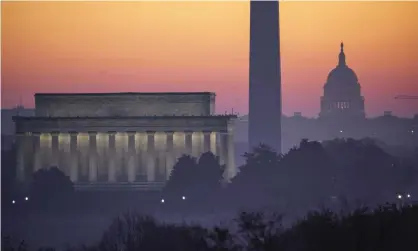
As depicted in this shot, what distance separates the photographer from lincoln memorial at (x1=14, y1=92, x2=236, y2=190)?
17412cm

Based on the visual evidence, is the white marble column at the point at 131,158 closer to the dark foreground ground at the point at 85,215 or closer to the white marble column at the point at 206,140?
the white marble column at the point at 206,140

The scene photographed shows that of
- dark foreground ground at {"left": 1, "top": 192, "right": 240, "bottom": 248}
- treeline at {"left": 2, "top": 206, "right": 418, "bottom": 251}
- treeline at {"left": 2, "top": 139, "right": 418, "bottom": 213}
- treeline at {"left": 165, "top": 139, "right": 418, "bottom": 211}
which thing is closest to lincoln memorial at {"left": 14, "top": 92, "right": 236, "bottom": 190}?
treeline at {"left": 2, "top": 139, "right": 418, "bottom": 213}

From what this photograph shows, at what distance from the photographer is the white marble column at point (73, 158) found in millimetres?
174250

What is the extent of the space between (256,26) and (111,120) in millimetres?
18678

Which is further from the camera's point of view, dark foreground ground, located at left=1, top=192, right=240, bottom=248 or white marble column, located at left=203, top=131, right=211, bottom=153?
white marble column, located at left=203, top=131, right=211, bottom=153

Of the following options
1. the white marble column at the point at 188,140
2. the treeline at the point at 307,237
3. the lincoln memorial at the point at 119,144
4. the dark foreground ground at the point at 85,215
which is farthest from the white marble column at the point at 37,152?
the treeline at the point at 307,237

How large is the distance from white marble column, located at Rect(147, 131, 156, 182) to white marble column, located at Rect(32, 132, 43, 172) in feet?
35.6

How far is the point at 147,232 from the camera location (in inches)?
3605

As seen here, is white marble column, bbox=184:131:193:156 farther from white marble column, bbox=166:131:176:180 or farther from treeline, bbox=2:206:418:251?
treeline, bbox=2:206:418:251

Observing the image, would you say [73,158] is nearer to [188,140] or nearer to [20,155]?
[20,155]

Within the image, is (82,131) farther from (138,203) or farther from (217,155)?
(138,203)

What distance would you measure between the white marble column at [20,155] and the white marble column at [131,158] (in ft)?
34.8

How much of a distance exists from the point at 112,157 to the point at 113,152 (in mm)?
801

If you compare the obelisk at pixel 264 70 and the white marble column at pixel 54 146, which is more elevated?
the obelisk at pixel 264 70
